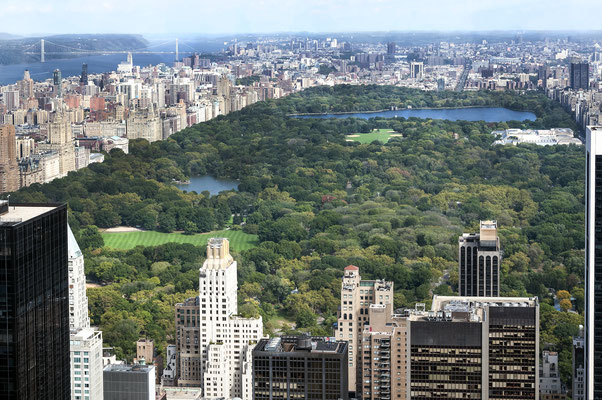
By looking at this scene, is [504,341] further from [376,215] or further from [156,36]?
[156,36]

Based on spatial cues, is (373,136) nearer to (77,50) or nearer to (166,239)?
(77,50)

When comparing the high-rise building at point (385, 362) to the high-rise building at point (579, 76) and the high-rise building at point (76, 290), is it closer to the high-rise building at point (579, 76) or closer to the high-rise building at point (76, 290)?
the high-rise building at point (76, 290)

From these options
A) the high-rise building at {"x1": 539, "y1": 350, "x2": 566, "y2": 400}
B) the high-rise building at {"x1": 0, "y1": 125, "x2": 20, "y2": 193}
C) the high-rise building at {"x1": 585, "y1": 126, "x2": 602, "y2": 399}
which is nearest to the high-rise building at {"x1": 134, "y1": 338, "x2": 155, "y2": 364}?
the high-rise building at {"x1": 539, "y1": 350, "x2": 566, "y2": 400}

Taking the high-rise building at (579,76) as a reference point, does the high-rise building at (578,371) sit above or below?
below

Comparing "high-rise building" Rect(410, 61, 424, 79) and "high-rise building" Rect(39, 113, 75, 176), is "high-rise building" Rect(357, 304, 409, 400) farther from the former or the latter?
"high-rise building" Rect(410, 61, 424, 79)

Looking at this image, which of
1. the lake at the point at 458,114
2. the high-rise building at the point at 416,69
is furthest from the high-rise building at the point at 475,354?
the high-rise building at the point at 416,69

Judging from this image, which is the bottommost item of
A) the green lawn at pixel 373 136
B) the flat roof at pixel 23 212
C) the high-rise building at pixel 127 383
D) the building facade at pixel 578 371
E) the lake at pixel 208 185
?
the building facade at pixel 578 371

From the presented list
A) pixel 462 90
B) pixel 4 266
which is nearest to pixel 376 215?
pixel 462 90
